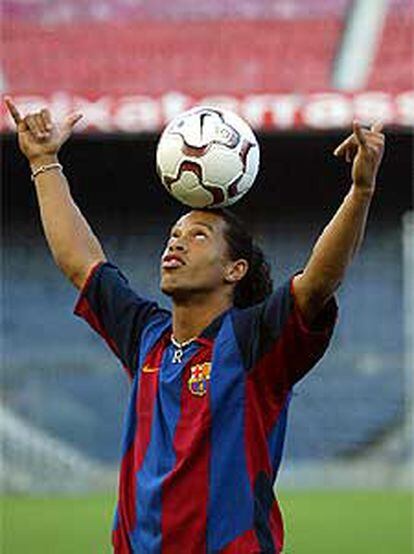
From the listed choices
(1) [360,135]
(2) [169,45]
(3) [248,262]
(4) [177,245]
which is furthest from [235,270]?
(2) [169,45]

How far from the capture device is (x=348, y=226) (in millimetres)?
3875

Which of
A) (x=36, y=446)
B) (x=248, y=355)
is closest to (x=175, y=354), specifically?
(x=248, y=355)

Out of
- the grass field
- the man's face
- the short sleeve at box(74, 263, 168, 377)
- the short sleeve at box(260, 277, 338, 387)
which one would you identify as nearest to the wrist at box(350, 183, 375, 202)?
the short sleeve at box(260, 277, 338, 387)

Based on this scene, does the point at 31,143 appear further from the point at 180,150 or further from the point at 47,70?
the point at 47,70

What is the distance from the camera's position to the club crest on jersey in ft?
13.4

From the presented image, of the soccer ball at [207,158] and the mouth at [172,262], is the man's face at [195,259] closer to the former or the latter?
the mouth at [172,262]

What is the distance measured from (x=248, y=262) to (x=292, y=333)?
439 mm

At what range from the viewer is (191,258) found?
4227 millimetres

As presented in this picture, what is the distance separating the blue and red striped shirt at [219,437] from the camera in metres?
3.98

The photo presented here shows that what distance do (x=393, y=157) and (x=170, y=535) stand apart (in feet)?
47.3

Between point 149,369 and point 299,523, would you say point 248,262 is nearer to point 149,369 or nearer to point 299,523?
point 149,369

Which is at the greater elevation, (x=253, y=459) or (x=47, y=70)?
(x=47, y=70)

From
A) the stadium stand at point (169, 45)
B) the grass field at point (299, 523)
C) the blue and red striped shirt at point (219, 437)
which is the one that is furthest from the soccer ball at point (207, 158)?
the stadium stand at point (169, 45)

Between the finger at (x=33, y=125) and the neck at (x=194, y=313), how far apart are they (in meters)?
0.70
